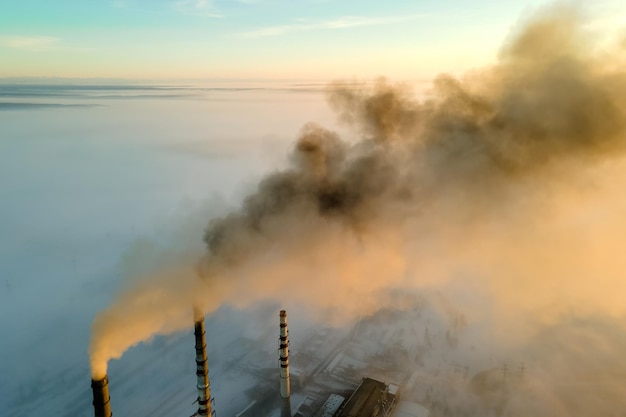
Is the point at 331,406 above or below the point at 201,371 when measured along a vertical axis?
below

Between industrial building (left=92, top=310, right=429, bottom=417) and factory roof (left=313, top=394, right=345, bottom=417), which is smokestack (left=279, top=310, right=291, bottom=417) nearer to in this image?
industrial building (left=92, top=310, right=429, bottom=417)

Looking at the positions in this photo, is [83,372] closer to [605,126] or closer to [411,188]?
[411,188]

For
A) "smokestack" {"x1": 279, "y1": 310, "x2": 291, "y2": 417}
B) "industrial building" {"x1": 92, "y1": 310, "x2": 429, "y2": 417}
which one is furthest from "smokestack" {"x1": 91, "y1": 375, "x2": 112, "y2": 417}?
"smokestack" {"x1": 279, "y1": 310, "x2": 291, "y2": 417}

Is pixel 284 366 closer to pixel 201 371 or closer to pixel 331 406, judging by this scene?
pixel 331 406

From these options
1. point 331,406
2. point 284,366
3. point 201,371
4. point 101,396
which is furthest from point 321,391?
point 101,396

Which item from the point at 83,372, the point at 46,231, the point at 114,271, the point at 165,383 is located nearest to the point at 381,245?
the point at 165,383

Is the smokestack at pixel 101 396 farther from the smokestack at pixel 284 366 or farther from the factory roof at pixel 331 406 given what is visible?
the factory roof at pixel 331 406
